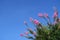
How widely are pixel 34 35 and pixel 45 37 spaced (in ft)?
3.24

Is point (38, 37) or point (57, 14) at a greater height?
point (57, 14)

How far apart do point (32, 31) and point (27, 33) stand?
37 cm

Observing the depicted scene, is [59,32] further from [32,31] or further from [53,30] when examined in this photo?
[32,31]

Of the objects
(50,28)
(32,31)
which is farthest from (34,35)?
(50,28)

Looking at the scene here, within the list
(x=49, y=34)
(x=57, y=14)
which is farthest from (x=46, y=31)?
(x=57, y=14)

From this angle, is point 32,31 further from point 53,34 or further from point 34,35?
point 53,34

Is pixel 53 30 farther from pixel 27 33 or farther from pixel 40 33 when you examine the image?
pixel 27 33

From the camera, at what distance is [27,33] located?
1484cm

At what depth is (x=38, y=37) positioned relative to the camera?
14.4 m

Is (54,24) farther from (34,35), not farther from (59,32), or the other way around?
(34,35)

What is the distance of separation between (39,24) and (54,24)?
104 centimetres

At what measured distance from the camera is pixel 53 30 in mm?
14102

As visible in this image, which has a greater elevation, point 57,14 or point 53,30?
point 57,14

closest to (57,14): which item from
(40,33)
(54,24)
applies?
(54,24)
